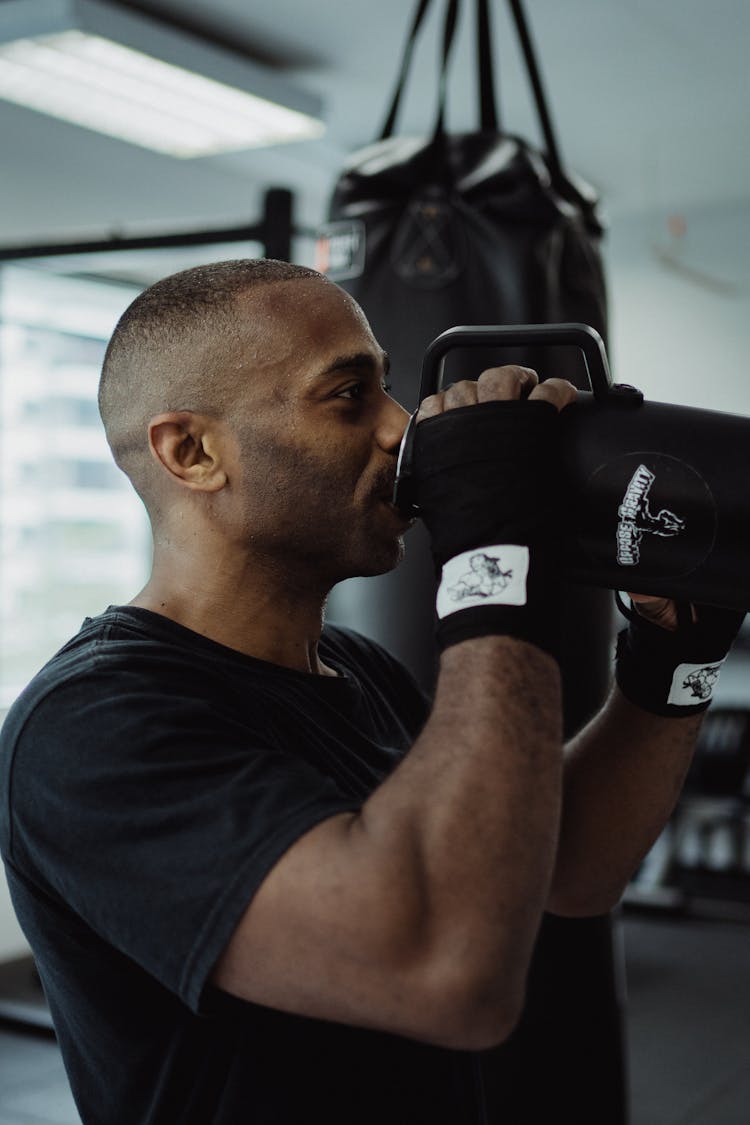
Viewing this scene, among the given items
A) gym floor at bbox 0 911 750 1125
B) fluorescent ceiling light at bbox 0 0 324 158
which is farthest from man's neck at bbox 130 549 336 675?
fluorescent ceiling light at bbox 0 0 324 158

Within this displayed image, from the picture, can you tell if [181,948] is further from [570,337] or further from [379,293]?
[379,293]

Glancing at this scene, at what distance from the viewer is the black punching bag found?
84.3 inches

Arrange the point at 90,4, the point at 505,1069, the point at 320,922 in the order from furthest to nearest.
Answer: the point at 90,4, the point at 505,1069, the point at 320,922

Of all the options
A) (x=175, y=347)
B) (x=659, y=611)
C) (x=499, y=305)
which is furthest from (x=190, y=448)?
(x=499, y=305)

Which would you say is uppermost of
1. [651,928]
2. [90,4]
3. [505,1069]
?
[90,4]

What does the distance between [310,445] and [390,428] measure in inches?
3.4

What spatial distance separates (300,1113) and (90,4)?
294cm

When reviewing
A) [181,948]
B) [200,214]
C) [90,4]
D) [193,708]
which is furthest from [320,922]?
[200,214]

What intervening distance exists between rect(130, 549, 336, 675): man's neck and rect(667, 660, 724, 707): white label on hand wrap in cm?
39

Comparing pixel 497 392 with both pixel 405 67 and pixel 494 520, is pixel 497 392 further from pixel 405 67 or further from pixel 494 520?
pixel 405 67

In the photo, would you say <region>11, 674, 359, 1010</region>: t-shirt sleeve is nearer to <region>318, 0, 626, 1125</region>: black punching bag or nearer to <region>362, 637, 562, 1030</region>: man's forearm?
<region>362, 637, 562, 1030</region>: man's forearm

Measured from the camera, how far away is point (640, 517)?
3.51 feet

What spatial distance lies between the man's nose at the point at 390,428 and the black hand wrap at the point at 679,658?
0.33m

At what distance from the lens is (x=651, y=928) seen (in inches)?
196
